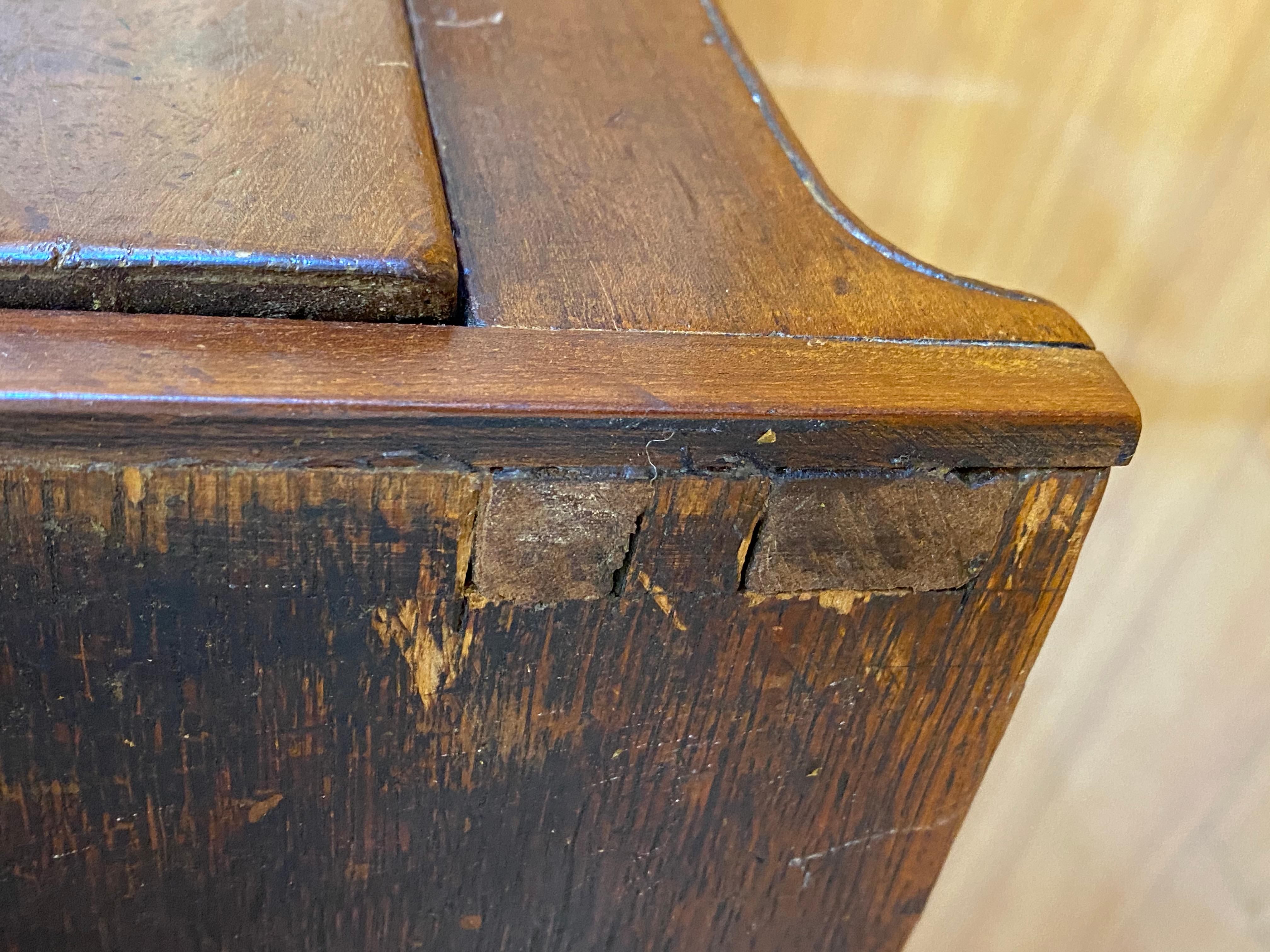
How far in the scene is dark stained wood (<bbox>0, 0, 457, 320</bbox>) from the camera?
38 centimetres

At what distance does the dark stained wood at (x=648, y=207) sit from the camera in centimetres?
43

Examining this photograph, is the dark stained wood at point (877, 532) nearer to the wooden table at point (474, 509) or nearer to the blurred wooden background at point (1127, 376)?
the wooden table at point (474, 509)

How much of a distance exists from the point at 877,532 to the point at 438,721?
0.20 meters

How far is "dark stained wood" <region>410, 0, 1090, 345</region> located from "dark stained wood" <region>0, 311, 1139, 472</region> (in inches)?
0.8

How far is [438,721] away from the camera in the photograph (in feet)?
1.50

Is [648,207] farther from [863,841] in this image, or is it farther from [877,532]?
[863,841]

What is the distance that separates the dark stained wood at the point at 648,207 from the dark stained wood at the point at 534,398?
0.02 m

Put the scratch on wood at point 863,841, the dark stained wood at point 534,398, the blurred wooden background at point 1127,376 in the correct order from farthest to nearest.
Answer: the blurred wooden background at point 1127,376 < the scratch on wood at point 863,841 < the dark stained wood at point 534,398

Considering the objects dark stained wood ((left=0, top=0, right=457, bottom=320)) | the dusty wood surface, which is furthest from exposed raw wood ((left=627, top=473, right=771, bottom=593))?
dark stained wood ((left=0, top=0, right=457, bottom=320))

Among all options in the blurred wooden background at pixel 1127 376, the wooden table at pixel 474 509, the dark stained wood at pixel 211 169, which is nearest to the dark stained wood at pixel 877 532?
the wooden table at pixel 474 509

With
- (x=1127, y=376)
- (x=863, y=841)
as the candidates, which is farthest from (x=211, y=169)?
(x=1127, y=376)

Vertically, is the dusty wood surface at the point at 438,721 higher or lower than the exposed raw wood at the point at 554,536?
lower

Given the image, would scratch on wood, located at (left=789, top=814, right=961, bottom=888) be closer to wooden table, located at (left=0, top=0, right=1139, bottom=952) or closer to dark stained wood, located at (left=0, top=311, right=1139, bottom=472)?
wooden table, located at (left=0, top=0, right=1139, bottom=952)

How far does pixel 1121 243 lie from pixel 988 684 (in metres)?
0.41
